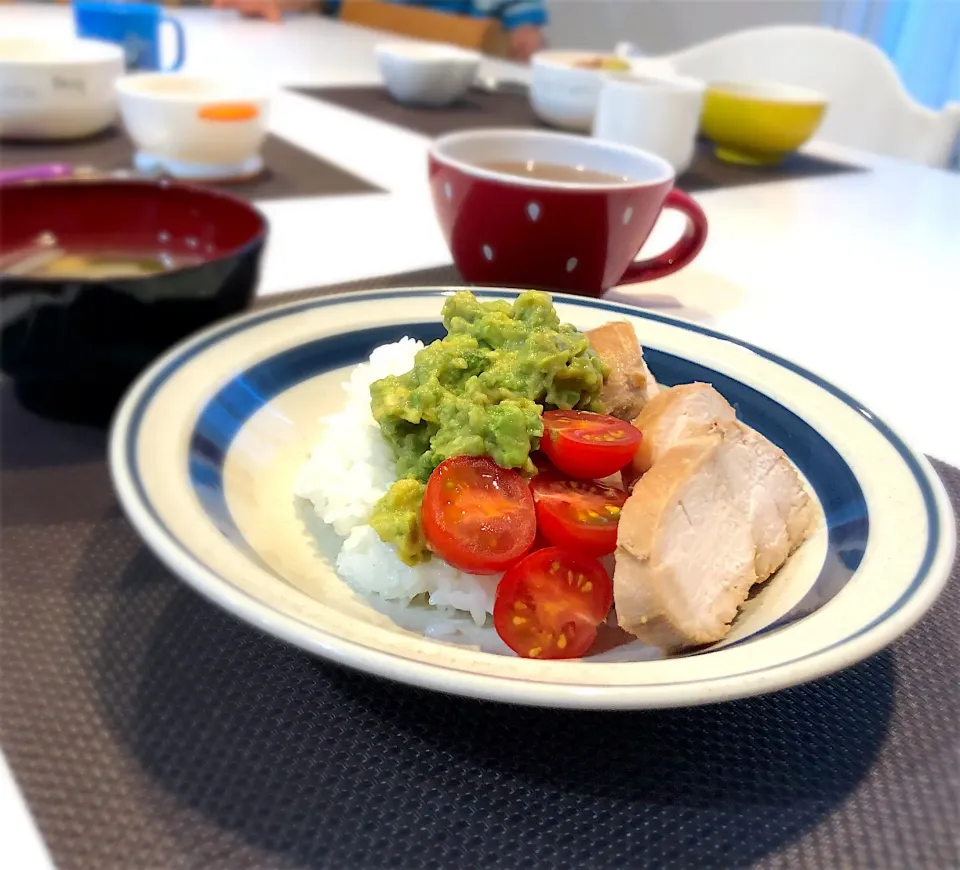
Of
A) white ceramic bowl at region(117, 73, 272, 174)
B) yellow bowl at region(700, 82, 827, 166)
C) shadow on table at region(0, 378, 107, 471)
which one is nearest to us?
shadow on table at region(0, 378, 107, 471)

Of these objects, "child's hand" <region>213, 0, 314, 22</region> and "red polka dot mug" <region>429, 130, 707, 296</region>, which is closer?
"red polka dot mug" <region>429, 130, 707, 296</region>

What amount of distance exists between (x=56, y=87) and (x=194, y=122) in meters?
0.39

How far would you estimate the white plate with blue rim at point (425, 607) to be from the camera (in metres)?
0.51

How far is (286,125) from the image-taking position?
2195 mm

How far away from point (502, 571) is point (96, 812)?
1.03 ft

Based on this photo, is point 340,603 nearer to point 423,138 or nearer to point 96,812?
point 96,812

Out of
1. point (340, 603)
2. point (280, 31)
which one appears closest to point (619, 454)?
point (340, 603)

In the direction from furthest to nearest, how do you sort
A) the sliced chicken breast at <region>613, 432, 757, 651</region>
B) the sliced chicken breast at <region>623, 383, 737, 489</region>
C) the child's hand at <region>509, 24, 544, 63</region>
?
the child's hand at <region>509, 24, 544, 63</region> → the sliced chicken breast at <region>623, 383, 737, 489</region> → the sliced chicken breast at <region>613, 432, 757, 651</region>

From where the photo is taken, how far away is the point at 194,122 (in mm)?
1641

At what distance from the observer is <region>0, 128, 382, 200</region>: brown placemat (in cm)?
173

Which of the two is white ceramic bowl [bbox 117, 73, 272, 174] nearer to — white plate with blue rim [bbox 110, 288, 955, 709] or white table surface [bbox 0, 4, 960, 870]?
white table surface [bbox 0, 4, 960, 870]

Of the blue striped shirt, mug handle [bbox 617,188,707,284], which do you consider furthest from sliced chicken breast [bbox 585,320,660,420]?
the blue striped shirt

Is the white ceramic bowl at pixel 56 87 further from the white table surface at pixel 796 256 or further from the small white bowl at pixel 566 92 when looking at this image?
the small white bowl at pixel 566 92

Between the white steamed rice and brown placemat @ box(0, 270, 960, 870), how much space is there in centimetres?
8
